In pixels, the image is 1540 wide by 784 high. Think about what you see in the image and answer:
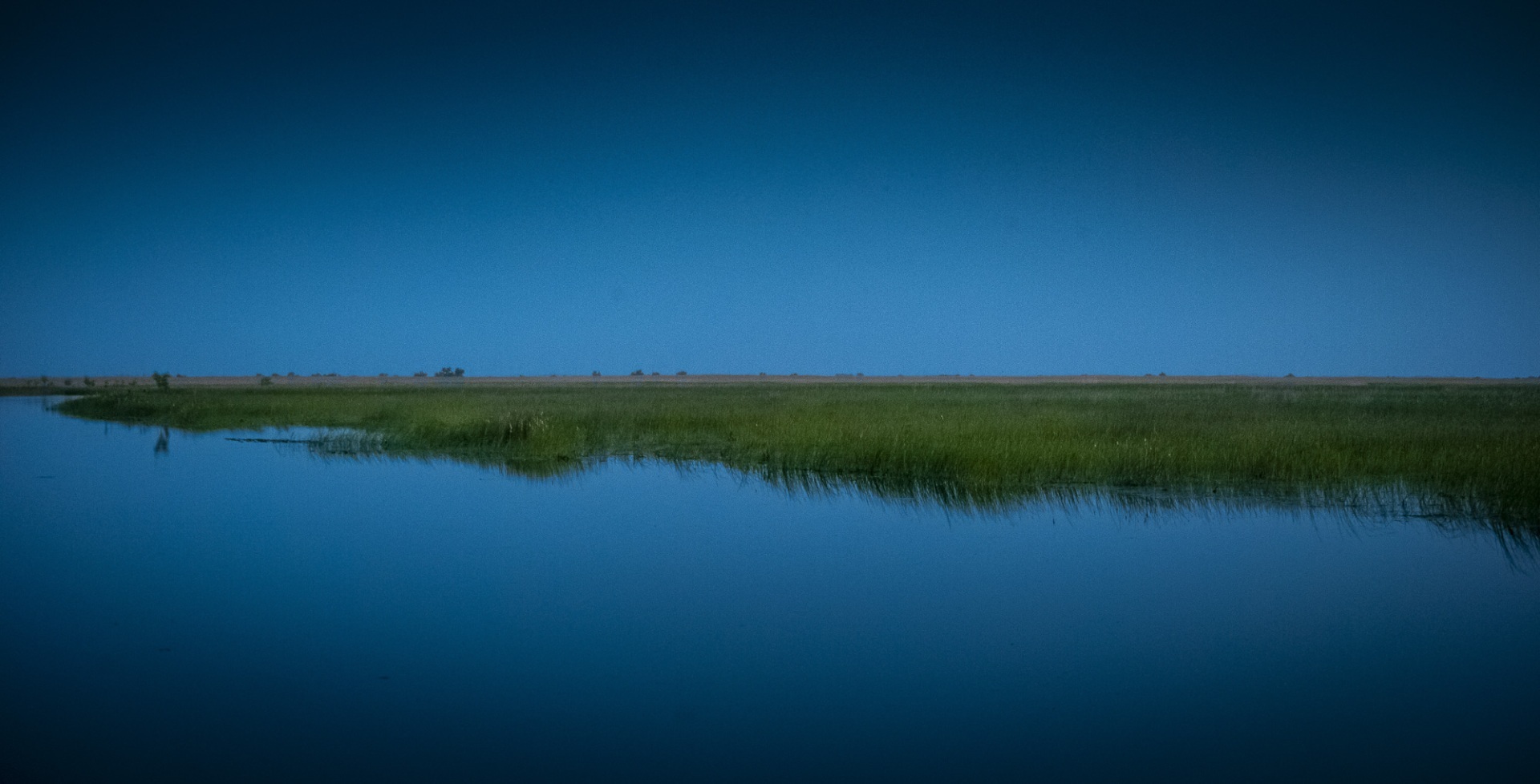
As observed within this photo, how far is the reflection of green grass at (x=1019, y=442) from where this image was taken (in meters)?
11.6

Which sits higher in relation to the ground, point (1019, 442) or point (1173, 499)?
point (1019, 442)

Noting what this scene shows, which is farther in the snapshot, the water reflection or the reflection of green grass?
the reflection of green grass

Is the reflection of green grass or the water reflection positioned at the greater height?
the reflection of green grass

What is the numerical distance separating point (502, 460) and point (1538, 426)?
68.3ft

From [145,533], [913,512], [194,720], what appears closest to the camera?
[194,720]

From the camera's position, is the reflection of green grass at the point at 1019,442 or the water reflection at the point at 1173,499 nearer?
the water reflection at the point at 1173,499

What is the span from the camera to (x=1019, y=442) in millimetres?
14320

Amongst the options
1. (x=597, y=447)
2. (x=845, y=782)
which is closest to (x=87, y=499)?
(x=597, y=447)

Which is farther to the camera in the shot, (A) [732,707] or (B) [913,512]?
(B) [913,512]

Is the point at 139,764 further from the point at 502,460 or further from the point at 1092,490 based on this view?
the point at 502,460

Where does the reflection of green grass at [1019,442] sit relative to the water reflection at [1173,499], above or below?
above

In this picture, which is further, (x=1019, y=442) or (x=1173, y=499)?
(x=1019, y=442)

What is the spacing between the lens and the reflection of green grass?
11609mm

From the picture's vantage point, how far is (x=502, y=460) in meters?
15.4
